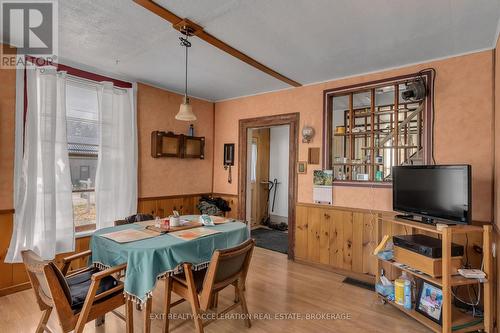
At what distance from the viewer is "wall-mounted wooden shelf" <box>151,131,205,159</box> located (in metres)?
3.94

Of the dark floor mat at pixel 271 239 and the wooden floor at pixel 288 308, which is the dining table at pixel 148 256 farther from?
the dark floor mat at pixel 271 239

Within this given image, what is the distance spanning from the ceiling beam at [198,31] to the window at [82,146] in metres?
1.74

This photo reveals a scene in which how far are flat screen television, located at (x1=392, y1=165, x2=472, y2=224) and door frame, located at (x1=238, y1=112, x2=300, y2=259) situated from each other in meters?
1.44

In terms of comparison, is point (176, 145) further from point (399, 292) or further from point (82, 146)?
point (399, 292)

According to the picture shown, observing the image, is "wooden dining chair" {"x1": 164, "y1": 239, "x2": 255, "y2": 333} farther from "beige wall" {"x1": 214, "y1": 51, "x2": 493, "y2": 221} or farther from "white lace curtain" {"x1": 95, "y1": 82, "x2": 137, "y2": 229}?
"beige wall" {"x1": 214, "y1": 51, "x2": 493, "y2": 221}

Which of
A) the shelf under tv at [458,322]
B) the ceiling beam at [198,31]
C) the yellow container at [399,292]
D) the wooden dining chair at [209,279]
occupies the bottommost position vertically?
the shelf under tv at [458,322]

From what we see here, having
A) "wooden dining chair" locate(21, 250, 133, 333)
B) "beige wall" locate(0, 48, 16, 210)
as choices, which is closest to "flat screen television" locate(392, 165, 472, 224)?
"wooden dining chair" locate(21, 250, 133, 333)

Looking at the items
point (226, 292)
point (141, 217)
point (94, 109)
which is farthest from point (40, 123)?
point (226, 292)

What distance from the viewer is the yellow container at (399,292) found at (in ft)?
8.20

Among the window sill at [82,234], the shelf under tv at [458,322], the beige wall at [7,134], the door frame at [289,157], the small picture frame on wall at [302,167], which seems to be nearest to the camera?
the shelf under tv at [458,322]

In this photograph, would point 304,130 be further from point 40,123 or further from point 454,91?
point 40,123

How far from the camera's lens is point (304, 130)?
149 inches

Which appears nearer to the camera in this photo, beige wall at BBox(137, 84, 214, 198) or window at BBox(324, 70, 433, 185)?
window at BBox(324, 70, 433, 185)

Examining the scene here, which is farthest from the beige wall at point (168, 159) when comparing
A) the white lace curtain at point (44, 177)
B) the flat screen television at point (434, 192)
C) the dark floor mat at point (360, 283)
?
the flat screen television at point (434, 192)
